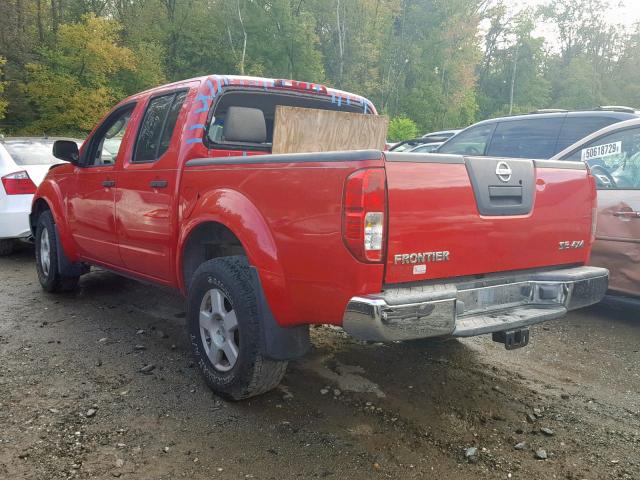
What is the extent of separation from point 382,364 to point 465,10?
175 feet

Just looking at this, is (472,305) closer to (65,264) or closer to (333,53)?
(65,264)

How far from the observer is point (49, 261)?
5.44 meters

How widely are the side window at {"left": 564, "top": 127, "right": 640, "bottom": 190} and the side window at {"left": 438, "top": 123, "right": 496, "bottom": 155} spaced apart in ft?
5.29

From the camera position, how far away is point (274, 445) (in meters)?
2.71

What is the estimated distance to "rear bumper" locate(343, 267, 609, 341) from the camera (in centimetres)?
235

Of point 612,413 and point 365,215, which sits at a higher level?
point 365,215

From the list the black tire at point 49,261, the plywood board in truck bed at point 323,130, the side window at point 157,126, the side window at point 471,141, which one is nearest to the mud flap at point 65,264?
the black tire at point 49,261

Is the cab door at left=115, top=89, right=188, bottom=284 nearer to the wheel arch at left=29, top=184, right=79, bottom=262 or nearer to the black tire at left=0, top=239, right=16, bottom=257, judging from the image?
the wheel arch at left=29, top=184, right=79, bottom=262

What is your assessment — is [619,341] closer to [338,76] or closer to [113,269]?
[113,269]

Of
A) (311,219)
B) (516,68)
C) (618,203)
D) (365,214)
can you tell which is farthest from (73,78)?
(516,68)

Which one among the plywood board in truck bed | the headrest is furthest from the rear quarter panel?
the plywood board in truck bed

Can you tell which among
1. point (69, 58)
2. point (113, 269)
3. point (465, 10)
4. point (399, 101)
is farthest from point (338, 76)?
point (113, 269)

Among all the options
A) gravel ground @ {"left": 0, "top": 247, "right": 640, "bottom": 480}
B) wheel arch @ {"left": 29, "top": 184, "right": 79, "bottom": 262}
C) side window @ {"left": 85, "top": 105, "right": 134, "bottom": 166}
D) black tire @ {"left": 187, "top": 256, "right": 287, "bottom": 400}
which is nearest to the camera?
gravel ground @ {"left": 0, "top": 247, "right": 640, "bottom": 480}

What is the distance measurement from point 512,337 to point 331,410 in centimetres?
111
